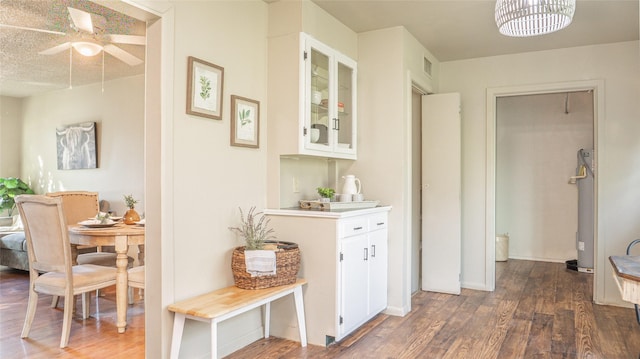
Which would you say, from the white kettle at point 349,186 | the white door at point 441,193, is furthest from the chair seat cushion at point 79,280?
the white door at point 441,193

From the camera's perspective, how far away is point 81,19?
3.11m

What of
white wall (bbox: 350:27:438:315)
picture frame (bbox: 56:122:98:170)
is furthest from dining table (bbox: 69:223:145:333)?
picture frame (bbox: 56:122:98:170)

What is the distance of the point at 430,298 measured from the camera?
4113 mm

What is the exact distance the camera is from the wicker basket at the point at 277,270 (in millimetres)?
2605

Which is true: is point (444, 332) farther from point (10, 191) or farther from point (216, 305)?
point (10, 191)

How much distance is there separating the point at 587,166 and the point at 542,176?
65cm

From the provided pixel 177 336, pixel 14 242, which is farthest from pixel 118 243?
pixel 14 242

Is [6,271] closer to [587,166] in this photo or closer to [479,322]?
[479,322]

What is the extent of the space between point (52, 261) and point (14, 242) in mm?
2427

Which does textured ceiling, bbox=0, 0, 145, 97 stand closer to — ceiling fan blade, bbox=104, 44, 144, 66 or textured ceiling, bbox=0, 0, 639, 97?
textured ceiling, bbox=0, 0, 639, 97

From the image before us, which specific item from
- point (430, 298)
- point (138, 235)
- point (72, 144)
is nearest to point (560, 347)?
point (430, 298)

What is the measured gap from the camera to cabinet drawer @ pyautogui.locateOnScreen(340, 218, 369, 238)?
289 cm

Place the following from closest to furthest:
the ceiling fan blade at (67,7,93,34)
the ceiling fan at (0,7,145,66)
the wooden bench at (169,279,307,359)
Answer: the wooden bench at (169,279,307,359) < the ceiling fan blade at (67,7,93,34) < the ceiling fan at (0,7,145,66)

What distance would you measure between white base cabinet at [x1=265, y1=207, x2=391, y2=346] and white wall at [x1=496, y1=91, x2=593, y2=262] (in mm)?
4027
